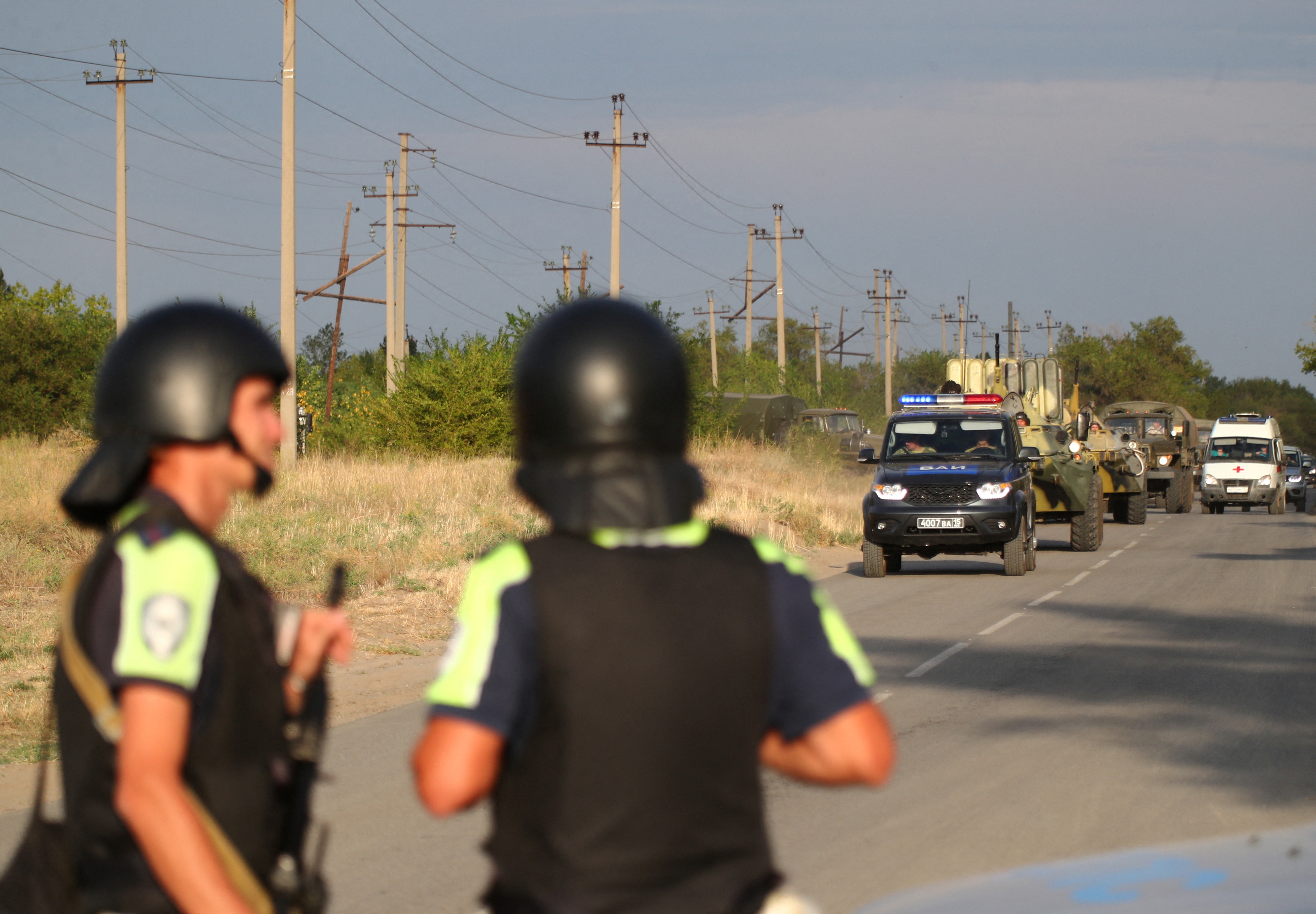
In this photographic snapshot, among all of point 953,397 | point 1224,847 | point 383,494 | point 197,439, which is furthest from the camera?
point 383,494

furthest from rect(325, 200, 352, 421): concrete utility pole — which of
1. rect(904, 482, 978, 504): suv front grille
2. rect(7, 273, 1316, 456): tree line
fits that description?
rect(904, 482, 978, 504): suv front grille

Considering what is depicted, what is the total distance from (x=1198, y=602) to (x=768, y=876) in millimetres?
14223

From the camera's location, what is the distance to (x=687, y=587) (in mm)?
1900

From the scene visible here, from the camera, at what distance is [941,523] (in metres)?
17.7

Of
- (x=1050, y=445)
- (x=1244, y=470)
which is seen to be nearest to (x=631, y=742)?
(x=1050, y=445)

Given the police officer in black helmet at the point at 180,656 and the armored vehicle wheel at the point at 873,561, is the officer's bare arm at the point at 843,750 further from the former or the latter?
the armored vehicle wheel at the point at 873,561

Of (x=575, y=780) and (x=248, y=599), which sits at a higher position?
(x=248, y=599)

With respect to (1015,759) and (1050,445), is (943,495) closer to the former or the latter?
(1050,445)

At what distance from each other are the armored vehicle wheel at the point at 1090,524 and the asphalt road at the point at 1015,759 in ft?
24.1

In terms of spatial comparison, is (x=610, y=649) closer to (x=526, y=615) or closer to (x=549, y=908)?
(x=526, y=615)

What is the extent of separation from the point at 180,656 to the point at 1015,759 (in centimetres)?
635

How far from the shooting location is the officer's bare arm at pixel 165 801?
1.87 meters

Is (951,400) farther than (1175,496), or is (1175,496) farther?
(1175,496)

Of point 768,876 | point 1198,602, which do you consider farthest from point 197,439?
point 1198,602
